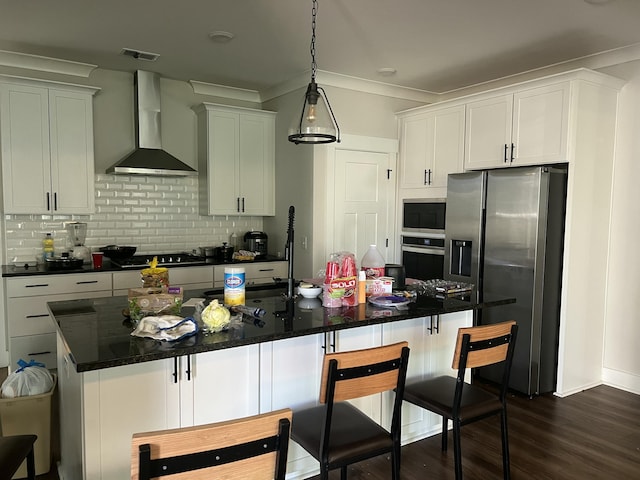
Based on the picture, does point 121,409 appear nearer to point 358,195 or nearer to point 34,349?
point 34,349

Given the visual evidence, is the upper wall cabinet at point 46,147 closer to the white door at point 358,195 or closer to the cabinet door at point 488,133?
the white door at point 358,195

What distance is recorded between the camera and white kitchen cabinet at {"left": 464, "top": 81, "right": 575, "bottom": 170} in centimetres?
364

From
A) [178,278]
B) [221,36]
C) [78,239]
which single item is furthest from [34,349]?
[221,36]

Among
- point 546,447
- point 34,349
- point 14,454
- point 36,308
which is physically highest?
point 36,308

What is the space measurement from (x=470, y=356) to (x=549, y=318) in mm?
1854

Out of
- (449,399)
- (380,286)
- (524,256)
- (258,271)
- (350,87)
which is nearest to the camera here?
(449,399)

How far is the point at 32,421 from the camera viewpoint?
2.52 metres

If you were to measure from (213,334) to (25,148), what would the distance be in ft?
10.5

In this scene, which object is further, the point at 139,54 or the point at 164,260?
the point at 164,260

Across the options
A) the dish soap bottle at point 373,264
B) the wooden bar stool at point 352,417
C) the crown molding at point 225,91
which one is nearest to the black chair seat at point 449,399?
the wooden bar stool at point 352,417

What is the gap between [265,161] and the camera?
528 centimetres

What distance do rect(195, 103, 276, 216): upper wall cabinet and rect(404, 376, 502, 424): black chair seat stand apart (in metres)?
3.09

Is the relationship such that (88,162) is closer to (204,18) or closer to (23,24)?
(23,24)

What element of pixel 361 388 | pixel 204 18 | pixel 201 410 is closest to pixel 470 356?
pixel 361 388
